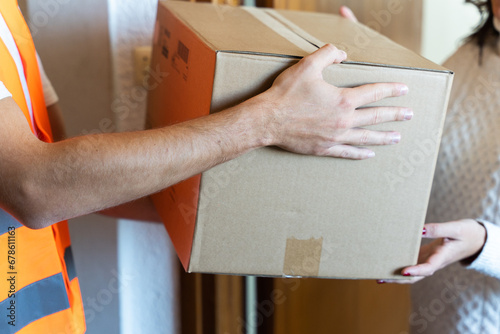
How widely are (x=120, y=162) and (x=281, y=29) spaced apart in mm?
359

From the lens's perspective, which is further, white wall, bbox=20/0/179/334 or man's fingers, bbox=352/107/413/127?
white wall, bbox=20/0/179/334

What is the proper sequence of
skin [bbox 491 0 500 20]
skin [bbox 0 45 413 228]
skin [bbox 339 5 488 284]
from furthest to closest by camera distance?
skin [bbox 491 0 500 20]
skin [bbox 339 5 488 284]
skin [bbox 0 45 413 228]

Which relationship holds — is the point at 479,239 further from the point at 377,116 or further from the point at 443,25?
the point at 443,25

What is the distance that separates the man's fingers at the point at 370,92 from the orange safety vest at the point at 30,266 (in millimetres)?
446

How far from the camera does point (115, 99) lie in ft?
3.84

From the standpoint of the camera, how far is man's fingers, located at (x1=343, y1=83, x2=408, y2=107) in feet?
2.23

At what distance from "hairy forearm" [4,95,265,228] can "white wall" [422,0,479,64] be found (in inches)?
50.3

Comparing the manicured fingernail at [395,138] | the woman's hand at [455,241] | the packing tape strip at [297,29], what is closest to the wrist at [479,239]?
the woman's hand at [455,241]

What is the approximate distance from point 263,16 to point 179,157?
0.39 m

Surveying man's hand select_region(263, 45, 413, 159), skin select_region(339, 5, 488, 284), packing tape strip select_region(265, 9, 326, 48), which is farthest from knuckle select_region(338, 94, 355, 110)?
skin select_region(339, 5, 488, 284)

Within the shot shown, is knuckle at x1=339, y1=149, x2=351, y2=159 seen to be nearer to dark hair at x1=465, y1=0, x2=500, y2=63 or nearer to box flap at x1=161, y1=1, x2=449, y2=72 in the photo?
box flap at x1=161, y1=1, x2=449, y2=72

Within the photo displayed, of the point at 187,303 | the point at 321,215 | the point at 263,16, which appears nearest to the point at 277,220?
the point at 321,215

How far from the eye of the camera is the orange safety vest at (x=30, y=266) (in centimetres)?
72

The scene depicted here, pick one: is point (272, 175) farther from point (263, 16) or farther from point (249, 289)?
point (249, 289)
